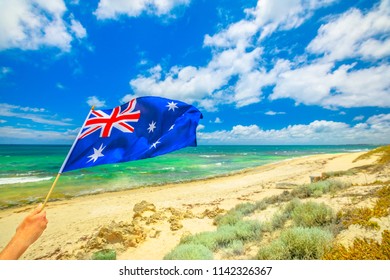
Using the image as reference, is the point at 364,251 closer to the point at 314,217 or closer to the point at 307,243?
the point at 307,243

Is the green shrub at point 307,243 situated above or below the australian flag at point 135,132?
below

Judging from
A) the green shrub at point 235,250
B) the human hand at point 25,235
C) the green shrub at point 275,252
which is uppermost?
the human hand at point 25,235

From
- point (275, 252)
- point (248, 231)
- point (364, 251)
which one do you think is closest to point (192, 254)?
point (275, 252)

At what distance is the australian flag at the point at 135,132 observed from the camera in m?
4.05

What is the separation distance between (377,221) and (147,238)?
595 cm

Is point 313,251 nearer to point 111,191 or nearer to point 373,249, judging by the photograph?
point 373,249

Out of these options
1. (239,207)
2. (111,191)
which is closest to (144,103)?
(239,207)

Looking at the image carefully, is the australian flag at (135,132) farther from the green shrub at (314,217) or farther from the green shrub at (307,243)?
the green shrub at (314,217)

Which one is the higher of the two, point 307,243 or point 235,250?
point 307,243

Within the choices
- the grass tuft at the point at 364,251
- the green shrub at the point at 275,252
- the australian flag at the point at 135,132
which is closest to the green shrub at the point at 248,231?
the green shrub at the point at 275,252

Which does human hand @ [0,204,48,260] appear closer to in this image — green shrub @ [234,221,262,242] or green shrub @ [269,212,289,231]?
green shrub @ [234,221,262,242]

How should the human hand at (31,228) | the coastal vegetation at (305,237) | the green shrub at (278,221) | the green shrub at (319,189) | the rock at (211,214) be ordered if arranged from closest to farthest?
the human hand at (31,228) → the coastal vegetation at (305,237) → the green shrub at (278,221) → the green shrub at (319,189) → the rock at (211,214)

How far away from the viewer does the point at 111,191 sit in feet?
64.1

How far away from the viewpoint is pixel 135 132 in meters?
4.43
